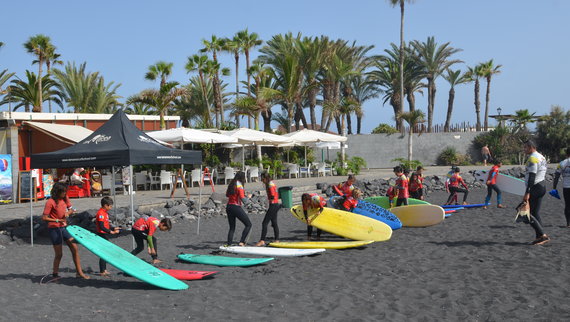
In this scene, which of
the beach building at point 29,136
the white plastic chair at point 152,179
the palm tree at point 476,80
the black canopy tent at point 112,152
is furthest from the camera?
the palm tree at point 476,80

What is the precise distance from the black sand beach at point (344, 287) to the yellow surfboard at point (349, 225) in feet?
0.92

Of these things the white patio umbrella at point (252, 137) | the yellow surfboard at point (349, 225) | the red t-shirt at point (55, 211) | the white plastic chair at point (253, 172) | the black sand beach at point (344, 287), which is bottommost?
the black sand beach at point (344, 287)

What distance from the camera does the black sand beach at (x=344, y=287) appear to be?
231 inches

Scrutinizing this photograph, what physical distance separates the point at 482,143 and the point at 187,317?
110 feet

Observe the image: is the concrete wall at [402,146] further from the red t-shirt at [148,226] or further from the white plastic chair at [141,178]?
the red t-shirt at [148,226]

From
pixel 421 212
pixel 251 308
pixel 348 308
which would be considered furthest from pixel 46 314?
pixel 421 212

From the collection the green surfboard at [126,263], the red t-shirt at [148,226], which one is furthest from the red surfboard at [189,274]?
the red t-shirt at [148,226]

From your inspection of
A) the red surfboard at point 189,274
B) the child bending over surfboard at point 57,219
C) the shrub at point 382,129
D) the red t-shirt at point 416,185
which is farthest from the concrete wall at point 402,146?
the child bending over surfboard at point 57,219

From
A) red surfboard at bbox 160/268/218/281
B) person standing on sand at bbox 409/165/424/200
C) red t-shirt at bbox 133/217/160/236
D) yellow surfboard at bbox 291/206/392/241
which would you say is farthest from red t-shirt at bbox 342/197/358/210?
red t-shirt at bbox 133/217/160/236

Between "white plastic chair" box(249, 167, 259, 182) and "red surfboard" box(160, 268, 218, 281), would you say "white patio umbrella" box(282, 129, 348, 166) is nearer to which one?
"white plastic chair" box(249, 167, 259, 182)

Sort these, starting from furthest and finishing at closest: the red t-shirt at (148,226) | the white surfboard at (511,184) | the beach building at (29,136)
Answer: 1. the beach building at (29,136)
2. the white surfboard at (511,184)
3. the red t-shirt at (148,226)

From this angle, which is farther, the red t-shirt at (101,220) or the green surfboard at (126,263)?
the red t-shirt at (101,220)

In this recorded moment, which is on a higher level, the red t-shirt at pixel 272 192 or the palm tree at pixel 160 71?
the palm tree at pixel 160 71

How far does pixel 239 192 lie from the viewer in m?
9.43
